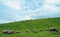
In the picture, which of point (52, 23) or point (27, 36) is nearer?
point (27, 36)

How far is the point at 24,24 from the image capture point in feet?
261

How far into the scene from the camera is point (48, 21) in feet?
278

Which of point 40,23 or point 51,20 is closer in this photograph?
point 40,23

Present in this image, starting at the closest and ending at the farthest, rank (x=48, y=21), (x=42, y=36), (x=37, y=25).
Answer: (x=42, y=36) < (x=37, y=25) < (x=48, y=21)

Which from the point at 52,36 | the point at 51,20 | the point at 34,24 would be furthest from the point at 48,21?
the point at 52,36

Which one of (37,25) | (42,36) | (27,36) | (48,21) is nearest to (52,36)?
(42,36)

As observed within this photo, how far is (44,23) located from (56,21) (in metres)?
6.43

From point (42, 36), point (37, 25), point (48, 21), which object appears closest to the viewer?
point (42, 36)

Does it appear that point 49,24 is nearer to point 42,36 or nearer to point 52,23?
point 52,23

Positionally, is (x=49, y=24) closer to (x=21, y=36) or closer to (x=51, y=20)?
(x=51, y=20)

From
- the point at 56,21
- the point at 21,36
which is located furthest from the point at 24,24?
the point at 21,36

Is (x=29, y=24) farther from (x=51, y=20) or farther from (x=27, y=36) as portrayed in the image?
(x=27, y=36)

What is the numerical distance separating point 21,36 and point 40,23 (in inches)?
1279

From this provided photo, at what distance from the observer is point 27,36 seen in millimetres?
48094
